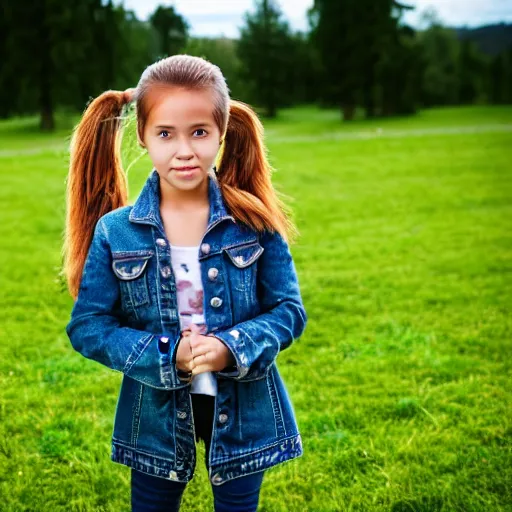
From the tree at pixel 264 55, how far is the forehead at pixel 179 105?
3847 cm

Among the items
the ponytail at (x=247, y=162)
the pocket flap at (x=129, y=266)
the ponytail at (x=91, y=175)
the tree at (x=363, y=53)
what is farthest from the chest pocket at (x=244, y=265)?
the tree at (x=363, y=53)

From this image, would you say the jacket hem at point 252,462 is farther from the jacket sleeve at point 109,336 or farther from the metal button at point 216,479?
the jacket sleeve at point 109,336

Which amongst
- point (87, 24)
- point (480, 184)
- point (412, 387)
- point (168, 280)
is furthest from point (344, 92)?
point (168, 280)

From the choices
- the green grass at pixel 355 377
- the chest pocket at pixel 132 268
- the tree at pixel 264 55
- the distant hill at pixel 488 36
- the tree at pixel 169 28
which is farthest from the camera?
the distant hill at pixel 488 36

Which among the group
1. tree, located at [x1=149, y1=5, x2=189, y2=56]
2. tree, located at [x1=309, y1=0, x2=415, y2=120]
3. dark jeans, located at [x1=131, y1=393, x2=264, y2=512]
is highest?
tree, located at [x1=149, y1=5, x2=189, y2=56]

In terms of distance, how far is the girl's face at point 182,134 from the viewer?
1.75 meters

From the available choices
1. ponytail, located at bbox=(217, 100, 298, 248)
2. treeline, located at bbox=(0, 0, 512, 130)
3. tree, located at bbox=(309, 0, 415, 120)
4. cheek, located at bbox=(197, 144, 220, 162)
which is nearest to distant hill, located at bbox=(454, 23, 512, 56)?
treeline, located at bbox=(0, 0, 512, 130)

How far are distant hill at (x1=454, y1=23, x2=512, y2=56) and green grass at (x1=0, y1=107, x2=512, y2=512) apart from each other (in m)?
57.7

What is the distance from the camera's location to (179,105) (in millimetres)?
1748

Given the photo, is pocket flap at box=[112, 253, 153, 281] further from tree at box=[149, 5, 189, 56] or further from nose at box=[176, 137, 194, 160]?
tree at box=[149, 5, 189, 56]

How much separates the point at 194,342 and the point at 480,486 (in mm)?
2008

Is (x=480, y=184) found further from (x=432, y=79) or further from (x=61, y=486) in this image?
(x=432, y=79)

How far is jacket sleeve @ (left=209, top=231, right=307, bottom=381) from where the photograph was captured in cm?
175

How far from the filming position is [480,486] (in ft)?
10.1
